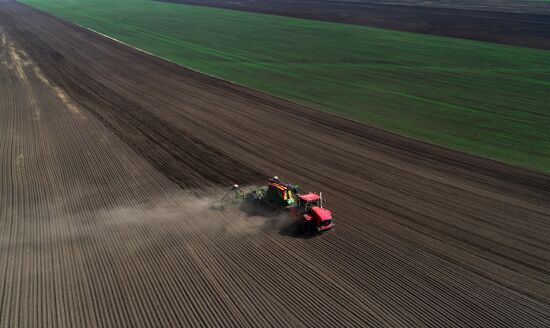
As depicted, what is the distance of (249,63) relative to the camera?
5131 centimetres

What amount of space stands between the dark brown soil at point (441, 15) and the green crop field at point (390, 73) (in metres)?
4.97

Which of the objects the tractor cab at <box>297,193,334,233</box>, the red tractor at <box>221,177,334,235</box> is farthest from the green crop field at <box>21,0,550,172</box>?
the tractor cab at <box>297,193,334,233</box>

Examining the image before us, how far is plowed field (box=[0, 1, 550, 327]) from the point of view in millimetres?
15289

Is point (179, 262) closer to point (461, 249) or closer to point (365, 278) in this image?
point (365, 278)

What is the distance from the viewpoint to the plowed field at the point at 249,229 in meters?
15.3

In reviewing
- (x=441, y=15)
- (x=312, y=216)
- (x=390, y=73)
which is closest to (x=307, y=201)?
(x=312, y=216)

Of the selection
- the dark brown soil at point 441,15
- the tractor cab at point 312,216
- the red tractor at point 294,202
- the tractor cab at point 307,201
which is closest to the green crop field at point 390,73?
the dark brown soil at point 441,15

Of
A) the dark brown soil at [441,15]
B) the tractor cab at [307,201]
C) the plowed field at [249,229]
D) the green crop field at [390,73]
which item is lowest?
the plowed field at [249,229]

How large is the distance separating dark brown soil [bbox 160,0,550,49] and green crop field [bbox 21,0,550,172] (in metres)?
4.97

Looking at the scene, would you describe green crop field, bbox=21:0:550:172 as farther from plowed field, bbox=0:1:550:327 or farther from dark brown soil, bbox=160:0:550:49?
dark brown soil, bbox=160:0:550:49

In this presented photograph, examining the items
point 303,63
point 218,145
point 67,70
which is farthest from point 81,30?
point 218,145

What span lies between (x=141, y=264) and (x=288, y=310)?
6561mm

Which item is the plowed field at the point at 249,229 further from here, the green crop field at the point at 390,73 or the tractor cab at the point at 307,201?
the green crop field at the point at 390,73

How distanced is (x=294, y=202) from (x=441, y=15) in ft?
227
